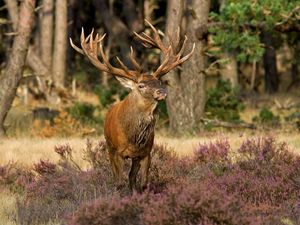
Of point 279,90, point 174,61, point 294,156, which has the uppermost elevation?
point 174,61

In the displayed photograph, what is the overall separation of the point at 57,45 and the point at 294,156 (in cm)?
1508

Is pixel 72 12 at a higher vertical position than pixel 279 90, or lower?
higher

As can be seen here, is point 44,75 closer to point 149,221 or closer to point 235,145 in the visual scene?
point 235,145

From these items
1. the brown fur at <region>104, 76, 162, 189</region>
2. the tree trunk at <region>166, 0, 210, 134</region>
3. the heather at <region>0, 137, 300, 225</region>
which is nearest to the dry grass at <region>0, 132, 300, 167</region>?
the heather at <region>0, 137, 300, 225</region>

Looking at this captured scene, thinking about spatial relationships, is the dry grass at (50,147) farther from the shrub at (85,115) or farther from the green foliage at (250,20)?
the shrub at (85,115)

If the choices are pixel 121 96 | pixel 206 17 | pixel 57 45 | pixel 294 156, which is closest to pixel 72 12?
pixel 57 45

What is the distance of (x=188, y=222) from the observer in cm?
646

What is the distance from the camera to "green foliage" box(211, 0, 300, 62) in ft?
45.6

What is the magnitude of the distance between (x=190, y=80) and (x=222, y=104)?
12.6 feet

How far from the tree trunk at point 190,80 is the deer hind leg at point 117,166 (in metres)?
7.07

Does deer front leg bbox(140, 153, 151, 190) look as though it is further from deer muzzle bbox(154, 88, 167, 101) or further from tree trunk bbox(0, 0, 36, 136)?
tree trunk bbox(0, 0, 36, 136)

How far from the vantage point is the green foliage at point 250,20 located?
13.9 m

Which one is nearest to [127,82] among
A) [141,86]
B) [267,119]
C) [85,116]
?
[141,86]

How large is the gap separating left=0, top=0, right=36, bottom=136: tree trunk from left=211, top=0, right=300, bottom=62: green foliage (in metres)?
3.84
